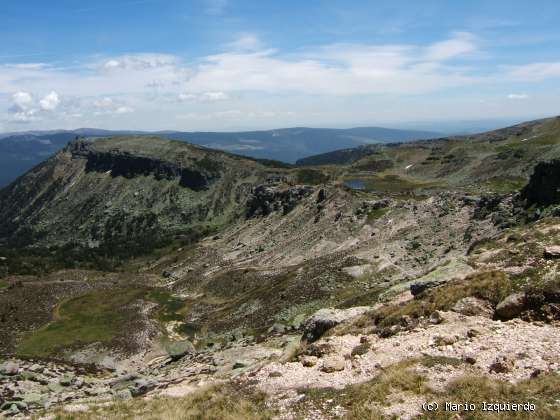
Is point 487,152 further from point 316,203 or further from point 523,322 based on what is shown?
point 523,322

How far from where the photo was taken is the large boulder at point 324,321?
30505 millimetres

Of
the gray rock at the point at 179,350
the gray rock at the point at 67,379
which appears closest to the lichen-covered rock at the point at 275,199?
the gray rock at the point at 179,350

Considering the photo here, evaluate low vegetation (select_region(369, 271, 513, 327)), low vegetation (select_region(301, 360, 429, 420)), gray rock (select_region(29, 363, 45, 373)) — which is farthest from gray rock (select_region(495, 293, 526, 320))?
gray rock (select_region(29, 363, 45, 373))

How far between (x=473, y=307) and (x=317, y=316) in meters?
10.6

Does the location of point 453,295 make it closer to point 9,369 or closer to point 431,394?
point 431,394

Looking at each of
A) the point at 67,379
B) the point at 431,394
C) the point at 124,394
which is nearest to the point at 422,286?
the point at 431,394

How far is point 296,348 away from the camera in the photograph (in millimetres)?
27797

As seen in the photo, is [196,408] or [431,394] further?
[196,408]

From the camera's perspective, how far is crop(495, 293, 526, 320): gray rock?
2347cm

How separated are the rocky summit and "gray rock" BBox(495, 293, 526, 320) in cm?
7

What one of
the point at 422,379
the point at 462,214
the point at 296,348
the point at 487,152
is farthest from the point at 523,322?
the point at 487,152

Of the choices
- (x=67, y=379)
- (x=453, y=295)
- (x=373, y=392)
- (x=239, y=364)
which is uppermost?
(x=453, y=295)

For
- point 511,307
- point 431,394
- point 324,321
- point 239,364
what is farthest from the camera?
point 239,364

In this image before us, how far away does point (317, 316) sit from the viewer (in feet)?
104
